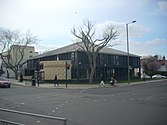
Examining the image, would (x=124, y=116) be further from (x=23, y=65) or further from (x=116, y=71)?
(x=23, y=65)

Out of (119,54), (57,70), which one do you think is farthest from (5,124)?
(119,54)

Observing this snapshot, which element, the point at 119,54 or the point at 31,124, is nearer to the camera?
the point at 31,124

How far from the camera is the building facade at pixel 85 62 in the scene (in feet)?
183

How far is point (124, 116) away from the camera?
1173cm

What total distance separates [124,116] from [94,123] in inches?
82.5

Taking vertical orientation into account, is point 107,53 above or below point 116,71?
above

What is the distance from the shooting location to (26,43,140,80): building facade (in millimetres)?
55812

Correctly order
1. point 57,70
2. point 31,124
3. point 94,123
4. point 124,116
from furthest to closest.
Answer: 1. point 57,70
2. point 124,116
3. point 94,123
4. point 31,124

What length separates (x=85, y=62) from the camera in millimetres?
57500

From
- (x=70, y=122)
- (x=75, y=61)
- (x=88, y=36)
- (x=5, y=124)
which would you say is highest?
(x=88, y=36)

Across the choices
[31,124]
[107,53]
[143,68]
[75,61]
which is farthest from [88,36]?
[143,68]

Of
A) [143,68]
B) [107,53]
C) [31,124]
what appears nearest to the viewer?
[31,124]

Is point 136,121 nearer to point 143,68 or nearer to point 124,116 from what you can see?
point 124,116

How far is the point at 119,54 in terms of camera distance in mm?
67875
